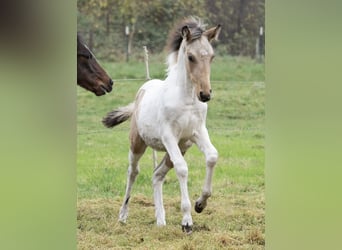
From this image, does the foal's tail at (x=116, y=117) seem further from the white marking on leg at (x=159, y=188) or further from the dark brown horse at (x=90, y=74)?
the white marking on leg at (x=159, y=188)

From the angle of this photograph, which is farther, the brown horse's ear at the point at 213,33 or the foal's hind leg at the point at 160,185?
the foal's hind leg at the point at 160,185

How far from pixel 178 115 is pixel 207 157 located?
7.0 inches

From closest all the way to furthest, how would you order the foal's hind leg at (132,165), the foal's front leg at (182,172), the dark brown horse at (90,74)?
the dark brown horse at (90,74), the foal's front leg at (182,172), the foal's hind leg at (132,165)

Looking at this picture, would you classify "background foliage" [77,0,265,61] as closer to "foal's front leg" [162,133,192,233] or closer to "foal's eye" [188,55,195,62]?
"foal's eye" [188,55,195,62]

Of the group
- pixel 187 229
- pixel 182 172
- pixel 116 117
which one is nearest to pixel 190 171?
pixel 182 172

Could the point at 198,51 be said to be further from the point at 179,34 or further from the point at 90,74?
the point at 90,74

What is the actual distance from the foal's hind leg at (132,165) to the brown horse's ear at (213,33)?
44 cm

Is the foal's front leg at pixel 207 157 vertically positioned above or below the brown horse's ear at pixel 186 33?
below

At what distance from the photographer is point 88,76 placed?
207 cm

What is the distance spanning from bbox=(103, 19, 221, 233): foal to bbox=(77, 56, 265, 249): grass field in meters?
0.03

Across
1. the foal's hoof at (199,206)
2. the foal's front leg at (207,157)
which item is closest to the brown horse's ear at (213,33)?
the foal's front leg at (207,157)

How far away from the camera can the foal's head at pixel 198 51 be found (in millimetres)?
2082

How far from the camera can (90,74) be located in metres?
2.07

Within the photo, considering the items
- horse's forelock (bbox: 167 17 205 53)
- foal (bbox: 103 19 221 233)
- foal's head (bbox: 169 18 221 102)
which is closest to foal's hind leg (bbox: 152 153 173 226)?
foal (bbox: 103 19 221 233)
